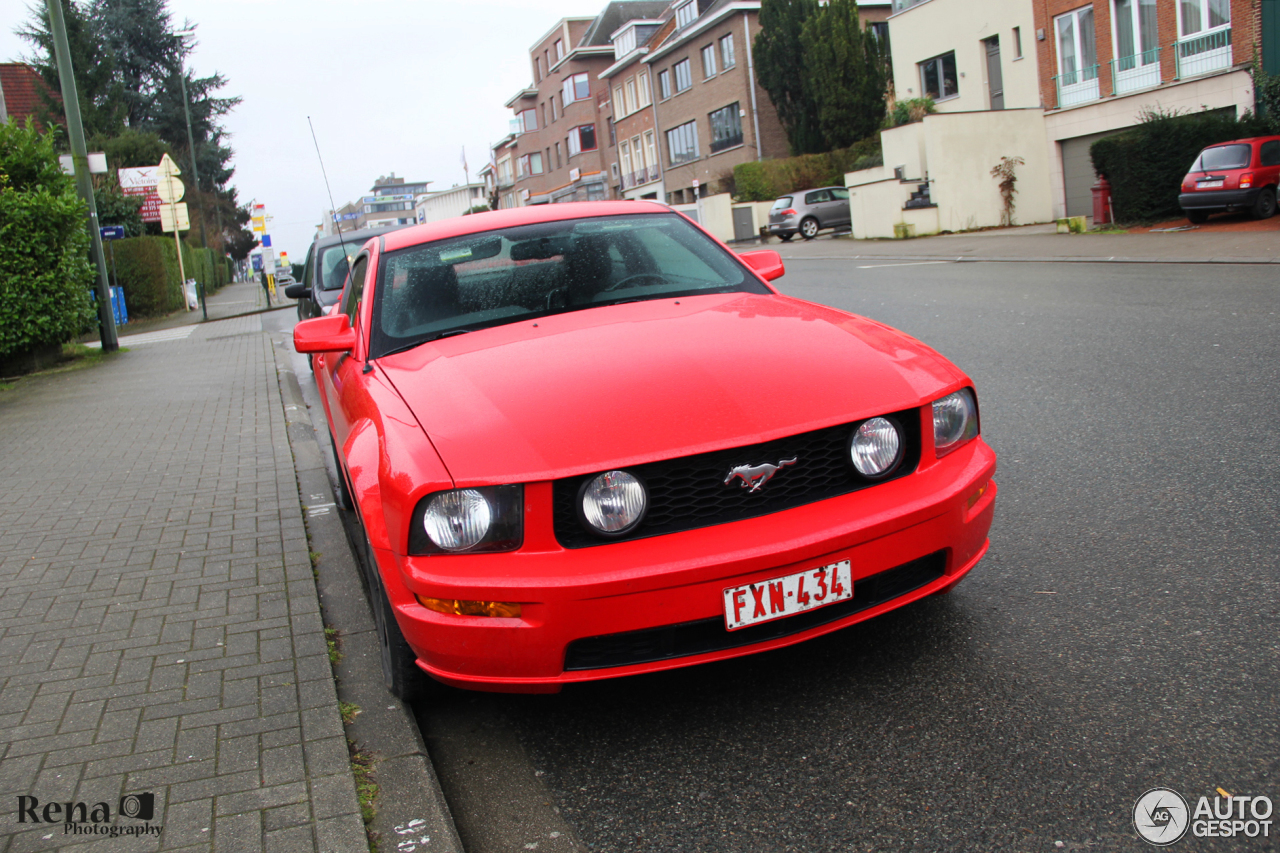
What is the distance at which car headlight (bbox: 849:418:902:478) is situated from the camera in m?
2.89

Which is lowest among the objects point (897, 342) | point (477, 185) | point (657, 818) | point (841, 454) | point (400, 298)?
point (657, 818)

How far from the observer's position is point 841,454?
288 cm

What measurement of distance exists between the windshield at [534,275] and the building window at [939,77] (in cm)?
3019

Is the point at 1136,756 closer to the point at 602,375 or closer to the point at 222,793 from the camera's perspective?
the point at 602,375

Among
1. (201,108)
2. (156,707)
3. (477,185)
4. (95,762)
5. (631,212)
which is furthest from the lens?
(477,185)

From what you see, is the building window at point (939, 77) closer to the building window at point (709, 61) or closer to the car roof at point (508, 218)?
the building window at point (709, 61)

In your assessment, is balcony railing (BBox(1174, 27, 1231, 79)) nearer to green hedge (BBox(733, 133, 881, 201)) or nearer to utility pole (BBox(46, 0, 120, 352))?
green hedge (BBox(733, 133, 881, 201))

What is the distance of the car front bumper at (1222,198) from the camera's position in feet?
61.3

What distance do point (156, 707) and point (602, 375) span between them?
177 cm

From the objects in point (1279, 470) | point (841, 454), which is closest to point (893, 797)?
point (841, 454)

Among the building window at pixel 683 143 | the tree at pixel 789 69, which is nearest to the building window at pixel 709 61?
the building window at pixel 683 143

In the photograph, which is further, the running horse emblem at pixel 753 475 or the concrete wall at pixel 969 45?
the concrete wall at pixel 969 45

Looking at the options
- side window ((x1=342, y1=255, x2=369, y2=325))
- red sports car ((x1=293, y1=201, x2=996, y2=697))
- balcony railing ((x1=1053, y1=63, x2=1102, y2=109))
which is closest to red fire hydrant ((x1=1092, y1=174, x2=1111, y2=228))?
balcony railing ((x1=1053, y1=63, x2=1102, y2=109))

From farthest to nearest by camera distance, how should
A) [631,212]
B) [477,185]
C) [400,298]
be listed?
1. [477,185]
2. [631,212]
3. [400,298]
